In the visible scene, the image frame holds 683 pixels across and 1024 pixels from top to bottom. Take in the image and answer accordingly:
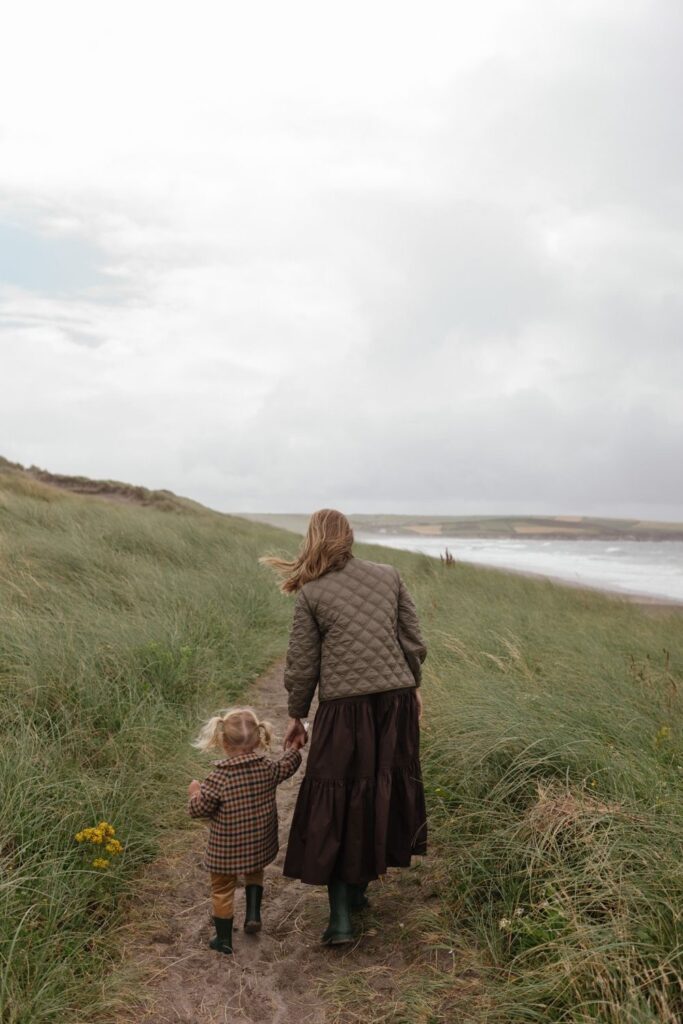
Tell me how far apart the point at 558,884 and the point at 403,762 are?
3.05 ft

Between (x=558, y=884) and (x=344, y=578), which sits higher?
(x=344, y=578)

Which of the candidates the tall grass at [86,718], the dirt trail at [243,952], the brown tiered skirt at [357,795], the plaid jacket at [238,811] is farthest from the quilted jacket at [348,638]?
the tall grass at [86,718]

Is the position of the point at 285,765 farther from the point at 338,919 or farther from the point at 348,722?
the point at 338,919

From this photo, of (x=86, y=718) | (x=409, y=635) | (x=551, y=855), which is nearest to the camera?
(x=551, y=855)

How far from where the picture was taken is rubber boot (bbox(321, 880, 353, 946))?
3.76 meters

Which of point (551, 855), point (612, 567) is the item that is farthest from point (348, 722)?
point (612, 567)

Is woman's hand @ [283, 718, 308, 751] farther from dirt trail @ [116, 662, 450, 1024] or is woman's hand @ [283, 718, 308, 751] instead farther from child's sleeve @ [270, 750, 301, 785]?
dirt trail @ [116, 662, 450, 1024]

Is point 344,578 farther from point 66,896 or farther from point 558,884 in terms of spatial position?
point 66,896

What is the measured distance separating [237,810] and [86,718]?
1.84 meters

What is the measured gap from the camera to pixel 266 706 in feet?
25.5

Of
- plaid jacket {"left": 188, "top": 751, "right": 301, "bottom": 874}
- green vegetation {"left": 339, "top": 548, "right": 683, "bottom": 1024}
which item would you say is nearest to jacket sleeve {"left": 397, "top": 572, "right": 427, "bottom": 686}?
green vegetation {"left": 339, "top": 548, "right": 683, "bottom": 1024}


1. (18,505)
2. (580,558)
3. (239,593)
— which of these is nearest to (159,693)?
(239,593)

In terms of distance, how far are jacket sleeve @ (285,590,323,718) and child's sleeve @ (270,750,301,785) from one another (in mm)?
259

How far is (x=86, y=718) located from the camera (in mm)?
5211
